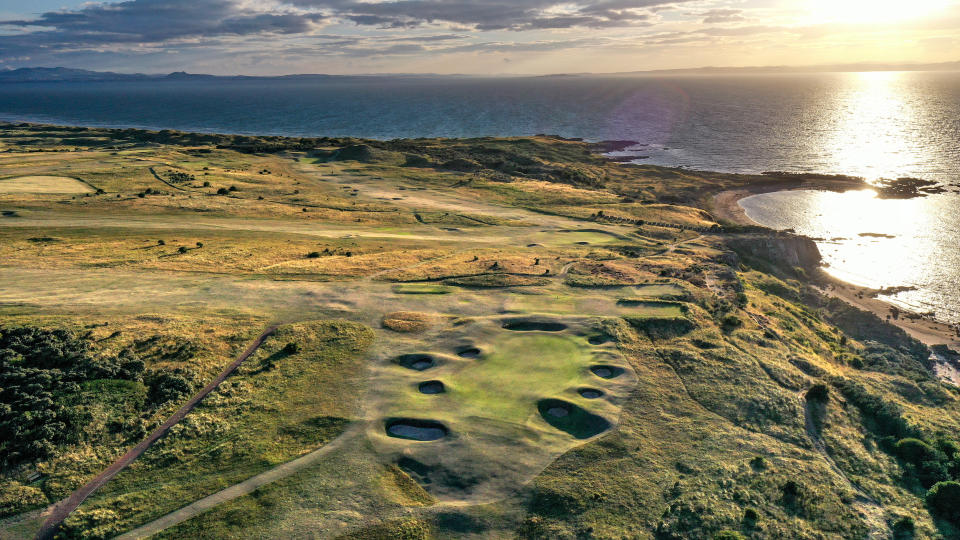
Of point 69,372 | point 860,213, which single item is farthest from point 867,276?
point 69,372

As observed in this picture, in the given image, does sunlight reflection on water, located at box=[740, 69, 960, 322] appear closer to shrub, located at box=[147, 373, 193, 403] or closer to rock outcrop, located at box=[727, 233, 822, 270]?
rock outcrop, located at box=[727, 233, 822, 270]

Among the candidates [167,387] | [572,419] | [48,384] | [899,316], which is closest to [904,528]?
[572,419]

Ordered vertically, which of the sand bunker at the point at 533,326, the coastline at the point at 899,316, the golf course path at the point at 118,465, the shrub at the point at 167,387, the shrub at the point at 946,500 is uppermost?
the shrub at the point at 167,387

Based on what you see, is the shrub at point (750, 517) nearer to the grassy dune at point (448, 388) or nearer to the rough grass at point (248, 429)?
the grassy dune at point (448, 388)

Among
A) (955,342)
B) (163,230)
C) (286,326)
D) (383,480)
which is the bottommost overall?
(955,342)

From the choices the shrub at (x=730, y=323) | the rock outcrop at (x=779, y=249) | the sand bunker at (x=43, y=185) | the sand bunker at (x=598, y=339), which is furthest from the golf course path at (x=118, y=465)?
the rock outcrop at (x=779, y=249)

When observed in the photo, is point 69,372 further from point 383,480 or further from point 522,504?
point 522,504
